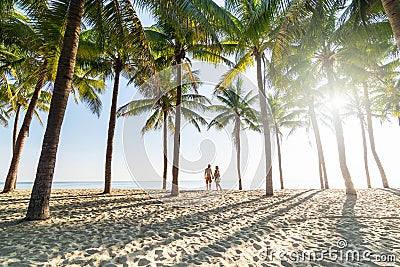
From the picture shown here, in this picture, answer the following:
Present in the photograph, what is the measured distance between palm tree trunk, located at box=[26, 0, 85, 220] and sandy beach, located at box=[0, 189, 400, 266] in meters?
0.37

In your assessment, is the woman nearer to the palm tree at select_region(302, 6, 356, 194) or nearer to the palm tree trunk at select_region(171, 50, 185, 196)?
the palm tree trunk at select_region(171, 50, 185, 196)

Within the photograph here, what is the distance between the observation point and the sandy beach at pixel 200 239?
2957 mm

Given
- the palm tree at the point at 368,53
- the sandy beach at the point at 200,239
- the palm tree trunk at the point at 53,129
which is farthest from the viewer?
the palm tree at the point at 368,53

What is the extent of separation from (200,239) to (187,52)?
9.20 meters

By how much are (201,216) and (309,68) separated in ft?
34.0

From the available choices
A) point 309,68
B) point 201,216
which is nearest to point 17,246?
point 201,216

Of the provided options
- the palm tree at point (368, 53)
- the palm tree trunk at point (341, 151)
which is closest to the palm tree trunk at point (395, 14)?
the palm tree at point (368, 53)

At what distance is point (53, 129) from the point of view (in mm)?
4871

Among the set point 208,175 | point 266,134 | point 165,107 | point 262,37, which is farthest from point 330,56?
point 165,107

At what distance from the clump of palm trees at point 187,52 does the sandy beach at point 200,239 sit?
1.34m

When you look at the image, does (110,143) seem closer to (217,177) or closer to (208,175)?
(208,175)

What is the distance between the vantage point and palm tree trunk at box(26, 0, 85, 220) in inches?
184

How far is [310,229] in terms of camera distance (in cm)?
451

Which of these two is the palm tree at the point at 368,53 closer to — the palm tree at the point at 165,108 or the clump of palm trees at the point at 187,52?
the clump of palm trees at the point at 187,52
